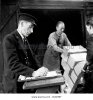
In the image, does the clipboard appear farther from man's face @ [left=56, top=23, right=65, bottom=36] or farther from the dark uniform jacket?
man's face @ [left=56, top=23, right=65, bottom=36]

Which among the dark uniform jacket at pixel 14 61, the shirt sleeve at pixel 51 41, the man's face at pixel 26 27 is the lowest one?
the dark uniform jacket at pixel 14 61

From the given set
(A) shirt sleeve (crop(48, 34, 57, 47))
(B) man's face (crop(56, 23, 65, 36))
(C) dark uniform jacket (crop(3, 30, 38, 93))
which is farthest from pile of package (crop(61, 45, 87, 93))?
(C) dark uniform jacket (crop(3, 30, 38, 93))

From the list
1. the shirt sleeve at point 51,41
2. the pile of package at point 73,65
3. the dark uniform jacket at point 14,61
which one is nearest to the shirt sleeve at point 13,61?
the dark uniform jacket at point 14,61

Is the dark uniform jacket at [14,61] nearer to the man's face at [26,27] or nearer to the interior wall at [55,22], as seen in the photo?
the man's face at [26,27]

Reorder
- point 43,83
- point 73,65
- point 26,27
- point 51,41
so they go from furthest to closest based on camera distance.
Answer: point 51,41, point 73,65, point 26,27, point 43,83

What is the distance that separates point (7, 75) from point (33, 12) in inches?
44.3

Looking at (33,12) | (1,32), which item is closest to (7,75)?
(1,32)

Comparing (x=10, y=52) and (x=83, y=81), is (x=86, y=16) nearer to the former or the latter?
(x=83, y=81)

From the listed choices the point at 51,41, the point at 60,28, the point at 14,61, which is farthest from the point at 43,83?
the point at 60,28

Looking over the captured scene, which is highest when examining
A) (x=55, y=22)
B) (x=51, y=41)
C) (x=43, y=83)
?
(x=55, y=22)

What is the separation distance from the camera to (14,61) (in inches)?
54.6

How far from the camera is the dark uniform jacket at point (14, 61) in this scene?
1386 millimetres

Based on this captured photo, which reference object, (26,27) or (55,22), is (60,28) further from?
(26,27)

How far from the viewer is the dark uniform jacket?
1386 millimetres
